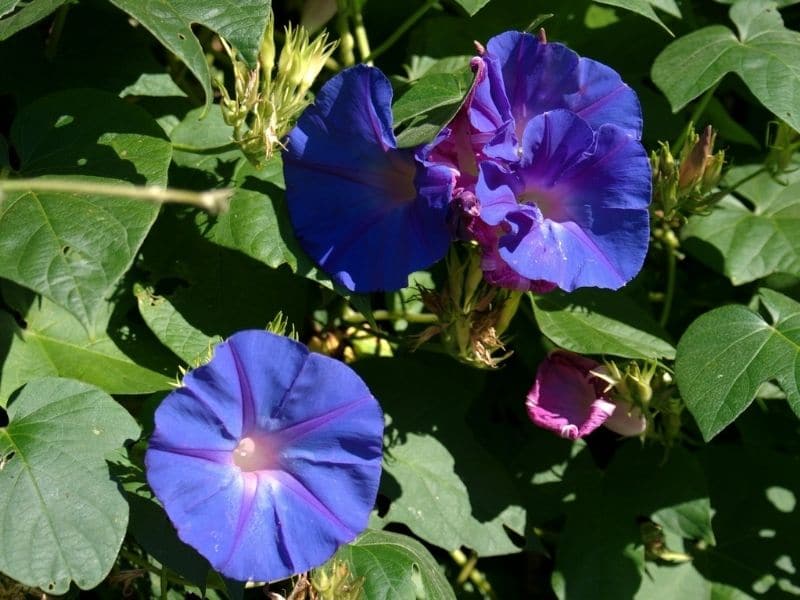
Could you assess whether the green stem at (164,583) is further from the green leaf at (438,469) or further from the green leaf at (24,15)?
the green leaf at (24,15)

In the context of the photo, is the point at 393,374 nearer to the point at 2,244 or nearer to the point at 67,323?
the point at 67,323

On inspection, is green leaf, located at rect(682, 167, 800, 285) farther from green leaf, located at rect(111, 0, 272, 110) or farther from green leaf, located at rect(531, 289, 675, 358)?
green leaf, located at rect(111, 0, 272, 110)

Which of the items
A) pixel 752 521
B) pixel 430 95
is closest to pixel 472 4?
pixel 430 95

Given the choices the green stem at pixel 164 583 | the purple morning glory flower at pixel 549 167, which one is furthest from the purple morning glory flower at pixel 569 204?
the green stem at pixel 164 583

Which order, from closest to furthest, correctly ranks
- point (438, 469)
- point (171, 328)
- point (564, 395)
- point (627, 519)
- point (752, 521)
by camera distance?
point (171, 328)
point (564, 395)
point (438, 469)
point (627, 519)
point (752, 521)

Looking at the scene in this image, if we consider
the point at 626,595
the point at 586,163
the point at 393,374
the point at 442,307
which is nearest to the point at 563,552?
the point at 626,595

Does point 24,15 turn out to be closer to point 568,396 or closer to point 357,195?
point 357,195

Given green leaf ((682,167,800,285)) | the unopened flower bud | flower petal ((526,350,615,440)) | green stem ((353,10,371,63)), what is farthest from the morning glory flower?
green stem ((353,10,371,63))
